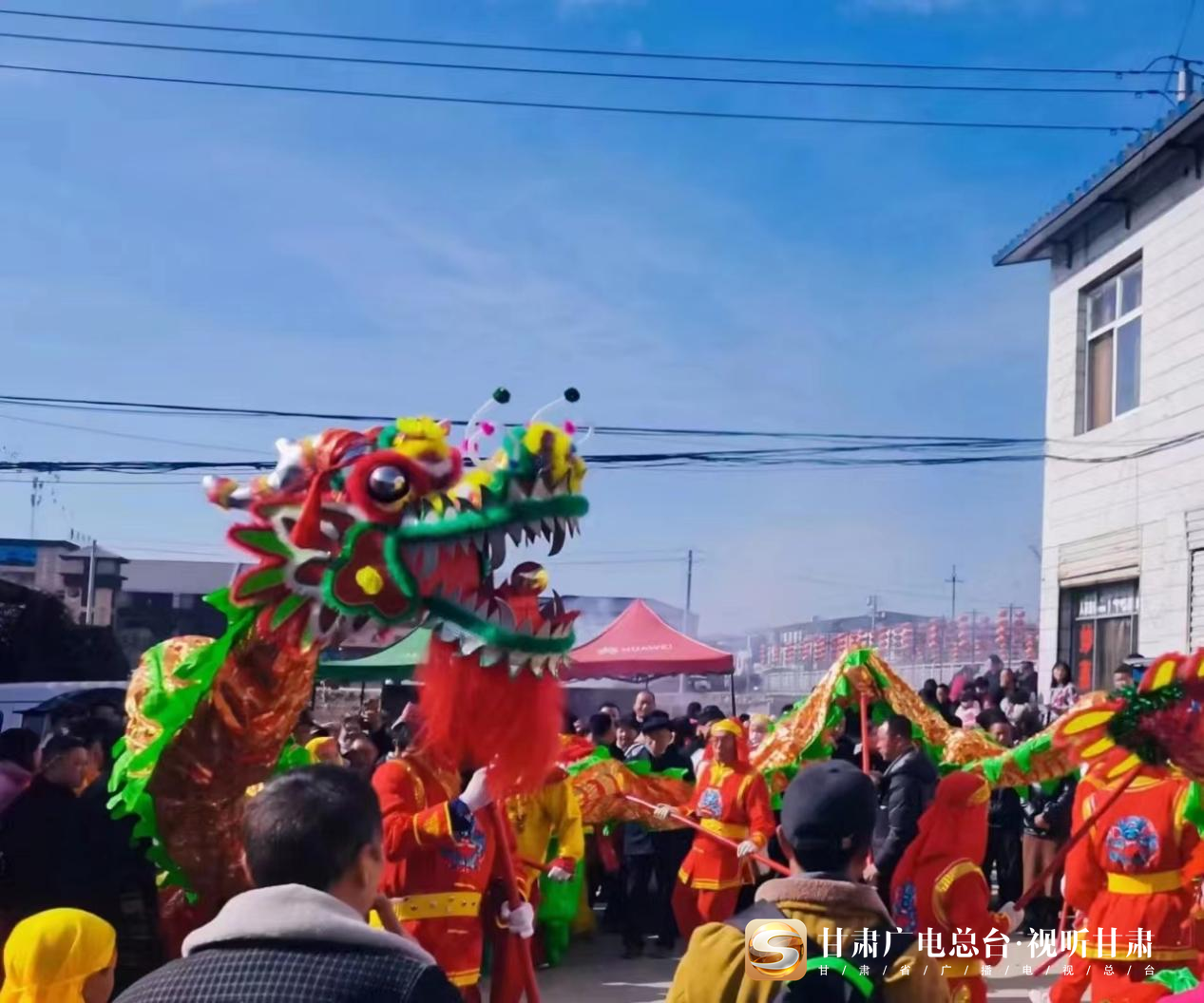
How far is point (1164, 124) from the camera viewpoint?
12281 millimetres

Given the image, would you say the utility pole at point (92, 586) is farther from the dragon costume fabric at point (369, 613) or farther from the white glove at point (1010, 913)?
the dragon costume fabric at point (369, 613)

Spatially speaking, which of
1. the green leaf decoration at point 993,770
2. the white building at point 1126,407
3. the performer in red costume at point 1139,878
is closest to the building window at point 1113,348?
the white building at point 1126,407

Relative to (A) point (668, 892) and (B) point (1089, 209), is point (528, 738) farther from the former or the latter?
(B) point (1089, 209)

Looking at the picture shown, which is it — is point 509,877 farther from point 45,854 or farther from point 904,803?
point 904,803

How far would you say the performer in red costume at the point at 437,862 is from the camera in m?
4.29

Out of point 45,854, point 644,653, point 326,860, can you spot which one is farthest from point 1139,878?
point 644,653

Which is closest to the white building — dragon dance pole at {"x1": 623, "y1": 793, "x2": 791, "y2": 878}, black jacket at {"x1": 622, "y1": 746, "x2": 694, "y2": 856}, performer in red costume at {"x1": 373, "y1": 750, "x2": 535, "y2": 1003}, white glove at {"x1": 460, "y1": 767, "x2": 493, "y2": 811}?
black jacket at {"x1": 622, "y1": 746, "x2": 694, "y2": 856}

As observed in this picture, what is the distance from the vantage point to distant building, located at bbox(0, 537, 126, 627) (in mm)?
24344

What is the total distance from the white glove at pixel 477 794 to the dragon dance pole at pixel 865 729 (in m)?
2.82

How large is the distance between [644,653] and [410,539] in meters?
10.5

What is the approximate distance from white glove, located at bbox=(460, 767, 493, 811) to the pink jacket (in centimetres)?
203

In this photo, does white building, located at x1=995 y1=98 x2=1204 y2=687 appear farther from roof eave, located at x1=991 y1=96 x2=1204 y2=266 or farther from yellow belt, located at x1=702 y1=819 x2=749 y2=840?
yellow belt, located at x1=702 y1=819 x2=749 y2=840

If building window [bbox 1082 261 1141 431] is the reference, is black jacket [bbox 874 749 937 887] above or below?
below

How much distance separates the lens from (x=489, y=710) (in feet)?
11.5
